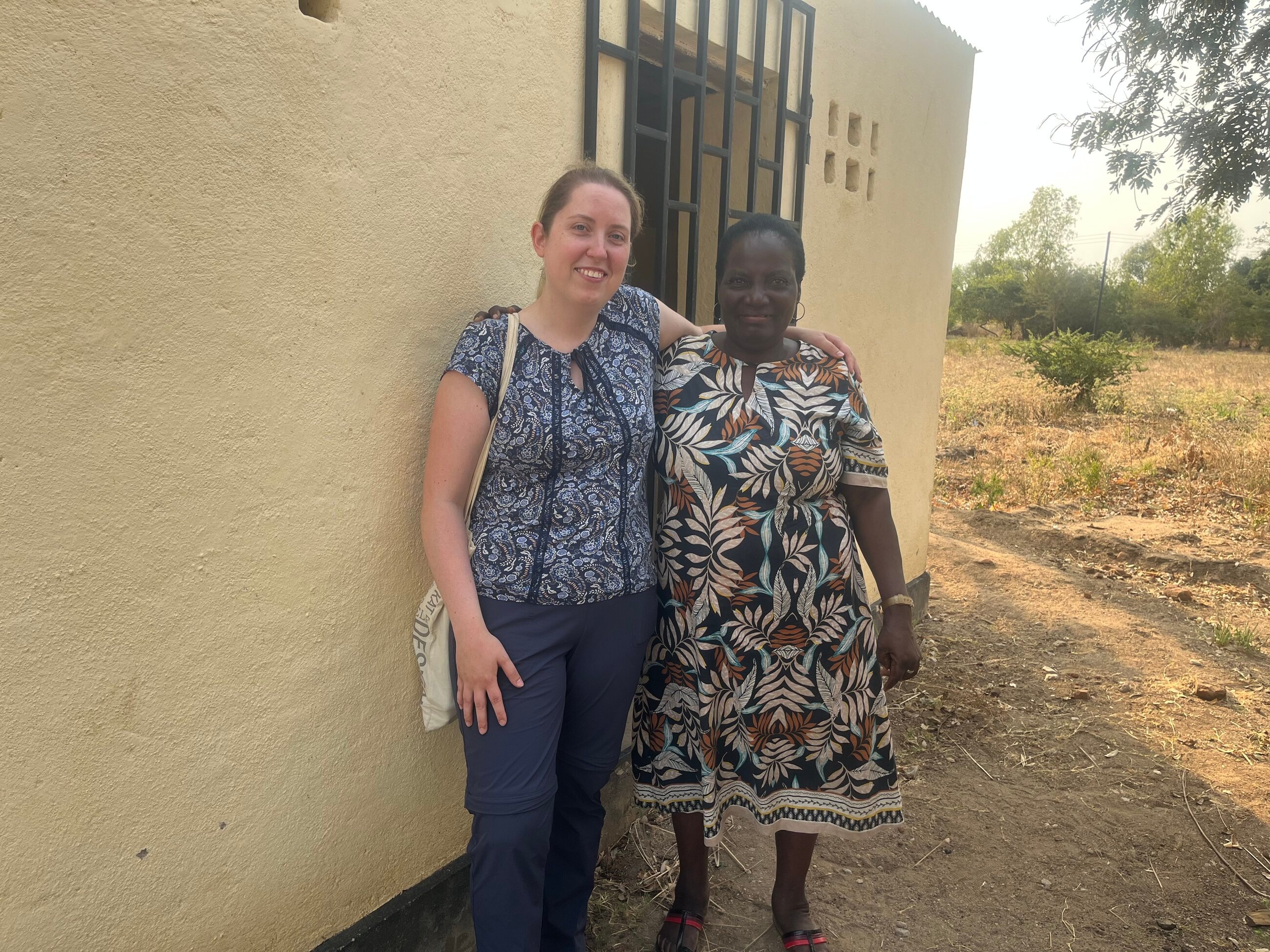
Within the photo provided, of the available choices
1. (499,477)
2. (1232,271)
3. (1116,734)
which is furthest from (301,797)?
(1232,271)

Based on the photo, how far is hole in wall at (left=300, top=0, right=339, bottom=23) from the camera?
1.62 metres

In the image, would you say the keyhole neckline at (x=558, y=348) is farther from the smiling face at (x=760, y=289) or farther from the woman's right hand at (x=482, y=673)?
the woman's right hand at (x=482, y=673)

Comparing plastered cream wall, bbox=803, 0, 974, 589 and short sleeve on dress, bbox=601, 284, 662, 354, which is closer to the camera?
short sleeve on dress, bbox=601, 284, 662, 354

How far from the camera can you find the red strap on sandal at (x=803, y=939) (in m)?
2.33

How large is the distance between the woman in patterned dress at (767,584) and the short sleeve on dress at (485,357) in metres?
0.45

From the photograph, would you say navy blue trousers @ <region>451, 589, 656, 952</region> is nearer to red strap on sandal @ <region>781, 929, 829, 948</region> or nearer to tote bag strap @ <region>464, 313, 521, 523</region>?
tote bag strap @ <region>464, 313, 521, 523</region>

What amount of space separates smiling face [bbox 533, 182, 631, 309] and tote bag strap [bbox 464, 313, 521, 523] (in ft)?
0.40

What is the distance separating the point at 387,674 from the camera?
6.40ft

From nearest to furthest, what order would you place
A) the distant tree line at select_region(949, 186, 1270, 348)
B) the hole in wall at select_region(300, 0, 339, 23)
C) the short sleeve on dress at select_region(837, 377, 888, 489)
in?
the hole in wall at select_region(300, 0, 339, 23), the short sleeve on dress at select_region(837, 377, 888, 489), the distant tree line at select_region(949, 186, 1270, 348)

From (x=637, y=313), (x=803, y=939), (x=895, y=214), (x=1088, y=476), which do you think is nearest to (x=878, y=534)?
(x=637, y=313)

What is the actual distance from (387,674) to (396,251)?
95 centimetres

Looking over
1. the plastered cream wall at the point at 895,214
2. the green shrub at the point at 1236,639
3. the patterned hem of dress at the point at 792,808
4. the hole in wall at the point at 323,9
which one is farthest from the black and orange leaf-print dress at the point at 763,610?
the green shrub at the point at 1236,639

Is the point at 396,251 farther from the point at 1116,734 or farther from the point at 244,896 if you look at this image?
the point at 1116,734

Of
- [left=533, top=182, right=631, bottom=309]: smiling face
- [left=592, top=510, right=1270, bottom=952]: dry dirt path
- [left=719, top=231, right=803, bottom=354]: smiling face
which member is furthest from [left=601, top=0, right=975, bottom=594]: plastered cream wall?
[left=533, top=182, right=631, bottom=309]: smiling face
